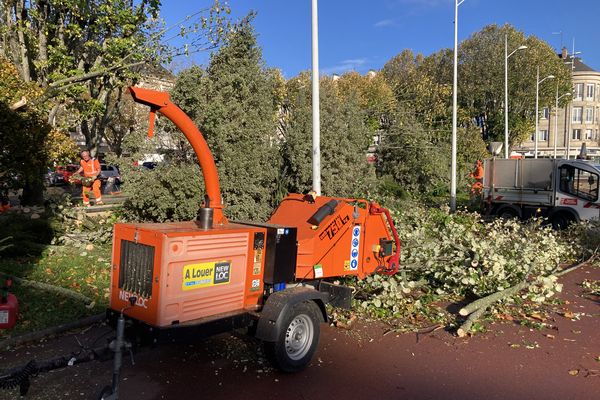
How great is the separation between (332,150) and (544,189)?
699 cm

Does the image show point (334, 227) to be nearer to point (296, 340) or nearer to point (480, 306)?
point (296, 340)

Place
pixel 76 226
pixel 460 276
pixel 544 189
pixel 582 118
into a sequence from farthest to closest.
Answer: pixel 582 118 < pixel 544 189 < pixel 76 226 < pixel 460 276

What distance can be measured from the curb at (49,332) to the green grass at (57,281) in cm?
15

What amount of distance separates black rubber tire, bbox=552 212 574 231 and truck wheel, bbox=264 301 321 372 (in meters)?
11.7

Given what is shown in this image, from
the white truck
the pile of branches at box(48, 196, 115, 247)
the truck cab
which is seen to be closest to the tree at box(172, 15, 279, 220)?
the pile of branches at box(48, 196, 115, 247)

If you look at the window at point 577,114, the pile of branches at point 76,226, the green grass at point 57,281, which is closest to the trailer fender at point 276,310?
the green grass at point 57,281

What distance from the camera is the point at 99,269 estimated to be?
8.09 m

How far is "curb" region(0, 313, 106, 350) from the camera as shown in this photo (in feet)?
17.5

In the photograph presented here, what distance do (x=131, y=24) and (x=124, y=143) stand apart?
656 centimetres

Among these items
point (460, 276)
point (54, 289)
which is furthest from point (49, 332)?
point (460, 276)

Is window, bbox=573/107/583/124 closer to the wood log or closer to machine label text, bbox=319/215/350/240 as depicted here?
the wood log

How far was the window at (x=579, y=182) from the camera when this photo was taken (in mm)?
13789

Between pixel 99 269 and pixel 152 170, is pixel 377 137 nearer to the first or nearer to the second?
pixel 152 170

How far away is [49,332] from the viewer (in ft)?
18.5
